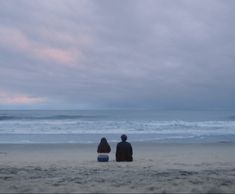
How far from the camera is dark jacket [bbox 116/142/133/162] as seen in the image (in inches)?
418

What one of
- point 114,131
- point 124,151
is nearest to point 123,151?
point 124,151

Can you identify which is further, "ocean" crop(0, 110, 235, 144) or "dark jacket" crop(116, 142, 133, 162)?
"ocean" crop(0, 110, 235, 144)

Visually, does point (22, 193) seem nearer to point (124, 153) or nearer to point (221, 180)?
point (221, 180)

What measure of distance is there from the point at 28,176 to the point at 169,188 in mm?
3296

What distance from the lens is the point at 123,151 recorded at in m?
10.6

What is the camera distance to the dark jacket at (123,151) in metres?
10.6

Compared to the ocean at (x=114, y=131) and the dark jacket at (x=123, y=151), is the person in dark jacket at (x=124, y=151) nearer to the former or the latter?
the dark jacket at (x=123, y=151)

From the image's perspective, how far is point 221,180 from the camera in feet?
21.4

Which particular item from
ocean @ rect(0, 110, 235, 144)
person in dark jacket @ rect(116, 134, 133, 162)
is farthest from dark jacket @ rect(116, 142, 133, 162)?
ocean @ rect(0, 110, 235, 144)

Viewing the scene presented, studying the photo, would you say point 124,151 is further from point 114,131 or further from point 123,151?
point 114,131

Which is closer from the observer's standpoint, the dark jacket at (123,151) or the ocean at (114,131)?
the dark jacket at (123,151)

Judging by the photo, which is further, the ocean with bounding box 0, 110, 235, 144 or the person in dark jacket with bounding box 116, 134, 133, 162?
the ocean with bounding box 0, 110, 235, 144

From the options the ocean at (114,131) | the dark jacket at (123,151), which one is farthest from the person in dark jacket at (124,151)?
the ocean at (114,131)

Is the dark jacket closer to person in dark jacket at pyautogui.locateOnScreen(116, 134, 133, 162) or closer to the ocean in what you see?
person in dark jacket at pyautogui.locateOnScreen(116, 134, 133, 162)
